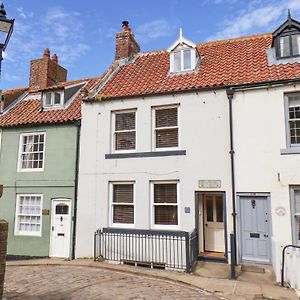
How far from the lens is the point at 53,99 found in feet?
52.4

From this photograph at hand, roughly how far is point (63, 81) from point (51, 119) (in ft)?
20.5

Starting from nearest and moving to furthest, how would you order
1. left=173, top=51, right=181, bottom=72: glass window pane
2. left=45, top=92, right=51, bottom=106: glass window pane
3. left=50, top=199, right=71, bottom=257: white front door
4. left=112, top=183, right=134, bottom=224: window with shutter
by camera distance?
left=112, top=183, right=134, bottom=224: window with shutter < left=50, top=199, right=71, bottom=257: white front door < left=173, top=51, right=181, bottom=72: glass window pane < left=45, top=92, right=51, bottom=106: glass window pane

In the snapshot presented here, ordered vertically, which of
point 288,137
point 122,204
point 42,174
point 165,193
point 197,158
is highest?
point 288,137

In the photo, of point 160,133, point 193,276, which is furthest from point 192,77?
point 193,276

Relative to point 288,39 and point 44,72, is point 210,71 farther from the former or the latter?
point 44,72

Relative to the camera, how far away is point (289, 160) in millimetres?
10609

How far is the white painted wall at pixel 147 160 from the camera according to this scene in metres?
11.6

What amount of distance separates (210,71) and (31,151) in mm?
9504

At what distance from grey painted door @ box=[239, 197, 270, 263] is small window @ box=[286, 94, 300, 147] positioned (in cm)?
231

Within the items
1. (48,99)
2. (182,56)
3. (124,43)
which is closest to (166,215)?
(182,56)

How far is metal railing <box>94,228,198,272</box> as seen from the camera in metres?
10.9

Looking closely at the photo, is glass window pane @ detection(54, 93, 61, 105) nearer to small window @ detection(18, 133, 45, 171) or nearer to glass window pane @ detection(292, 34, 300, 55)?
small window @ detection(18, 133, 45, 171)

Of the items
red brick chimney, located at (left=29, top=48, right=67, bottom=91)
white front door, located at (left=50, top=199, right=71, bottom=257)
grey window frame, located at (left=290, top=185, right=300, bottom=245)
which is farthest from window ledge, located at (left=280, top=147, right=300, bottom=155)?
red brick chimney, located at (left=29, top=48, right=67, bottom=91)

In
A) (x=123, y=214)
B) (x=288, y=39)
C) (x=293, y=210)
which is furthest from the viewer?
(x=123, y=214)
